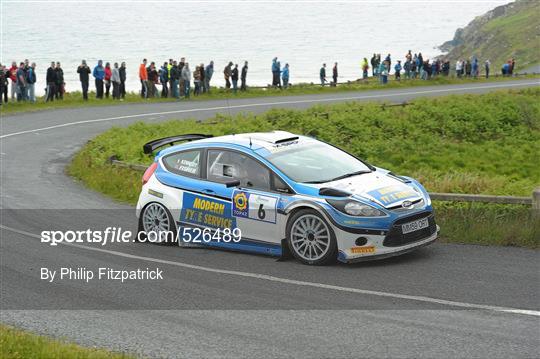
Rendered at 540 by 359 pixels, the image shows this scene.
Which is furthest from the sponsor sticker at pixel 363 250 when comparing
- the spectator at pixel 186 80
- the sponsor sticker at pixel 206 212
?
the spectator at pixel 186 80

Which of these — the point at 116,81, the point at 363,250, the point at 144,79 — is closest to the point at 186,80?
the point at 144,79

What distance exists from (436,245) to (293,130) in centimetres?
1662

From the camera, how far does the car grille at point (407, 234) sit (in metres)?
11.0

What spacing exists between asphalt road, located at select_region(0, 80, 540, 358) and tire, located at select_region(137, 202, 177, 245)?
0.69ft

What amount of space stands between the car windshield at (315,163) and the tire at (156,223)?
1.91 metres

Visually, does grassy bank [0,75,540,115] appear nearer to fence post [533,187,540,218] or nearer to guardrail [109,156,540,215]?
guardrail [109,156,540,215]

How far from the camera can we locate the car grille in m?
11.0

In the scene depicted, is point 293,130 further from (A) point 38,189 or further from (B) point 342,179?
(B) point 342,179

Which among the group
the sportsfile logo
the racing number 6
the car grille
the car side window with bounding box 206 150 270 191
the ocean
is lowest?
the sportsfile logo

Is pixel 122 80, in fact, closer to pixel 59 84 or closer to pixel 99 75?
pixel 99 75

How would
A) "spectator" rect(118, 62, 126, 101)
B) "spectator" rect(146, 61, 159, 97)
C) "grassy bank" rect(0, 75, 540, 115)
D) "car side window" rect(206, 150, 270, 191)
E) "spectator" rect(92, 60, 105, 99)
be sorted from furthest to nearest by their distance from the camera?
"spectator" rect(146, 61, 159, 97), "spectator" rect(118, 62, 126, 101), "spectator" rect(92, 60, 105, 99), "grassy bank" rect(0, 75, 540, 115), "car side window" rect(206, 150, 270, 191)

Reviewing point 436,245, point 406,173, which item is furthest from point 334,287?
point 406,173

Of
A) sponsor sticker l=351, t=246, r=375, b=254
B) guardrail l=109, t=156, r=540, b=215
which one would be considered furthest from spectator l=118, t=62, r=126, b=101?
sponsor sticker l=351, t=246, r=375, b=254

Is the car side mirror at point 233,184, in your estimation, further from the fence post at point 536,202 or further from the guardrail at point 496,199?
the fence post at point 536,202
